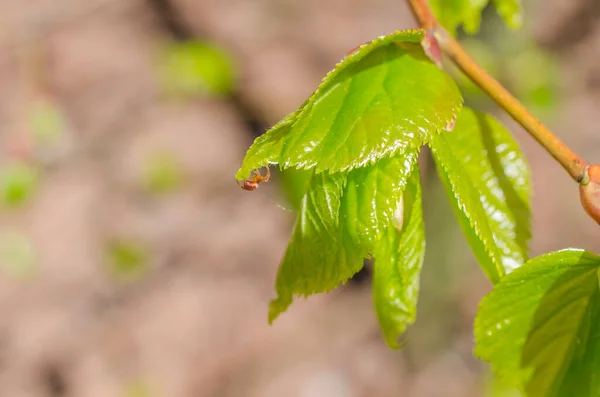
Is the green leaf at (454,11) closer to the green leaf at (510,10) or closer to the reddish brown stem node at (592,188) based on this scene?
the green leaf at (510,10)

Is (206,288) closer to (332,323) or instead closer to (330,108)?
(332,323)

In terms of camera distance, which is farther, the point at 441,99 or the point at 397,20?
the point at 397,20

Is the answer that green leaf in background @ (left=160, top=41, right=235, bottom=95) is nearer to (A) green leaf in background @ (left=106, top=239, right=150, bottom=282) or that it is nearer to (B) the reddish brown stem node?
(A) green leaf in background @ (left=106, top=239, right=150, bottom=282)

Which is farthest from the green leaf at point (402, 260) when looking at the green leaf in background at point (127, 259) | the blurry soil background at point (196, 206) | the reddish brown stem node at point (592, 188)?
the green leaf in background at point (127, 259)

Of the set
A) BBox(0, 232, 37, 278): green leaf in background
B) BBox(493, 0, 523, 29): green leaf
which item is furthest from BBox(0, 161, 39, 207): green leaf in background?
BBox(493, 0, 523, 29): green leaf

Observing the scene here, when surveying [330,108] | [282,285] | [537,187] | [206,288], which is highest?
[330,108]

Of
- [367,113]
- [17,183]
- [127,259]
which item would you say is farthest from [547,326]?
[17,183]

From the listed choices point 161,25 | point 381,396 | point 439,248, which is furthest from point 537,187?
point 161,25
